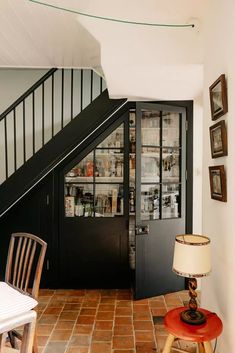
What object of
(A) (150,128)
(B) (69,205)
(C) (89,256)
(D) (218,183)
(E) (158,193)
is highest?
(A) (150,128)

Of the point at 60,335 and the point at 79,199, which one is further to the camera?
the point at 79,199

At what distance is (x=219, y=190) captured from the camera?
1938mm

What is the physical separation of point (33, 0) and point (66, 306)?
2991mm

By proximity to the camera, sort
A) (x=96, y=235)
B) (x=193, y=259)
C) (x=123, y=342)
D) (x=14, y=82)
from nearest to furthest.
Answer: (x=193, y=259), (x=123, y=342), (x=96, y=235), (x=14, y=82)

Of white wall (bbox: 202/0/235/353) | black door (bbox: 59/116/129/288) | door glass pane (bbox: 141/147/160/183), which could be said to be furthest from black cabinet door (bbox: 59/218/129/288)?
white wall (bbox: 202/0/235/353)

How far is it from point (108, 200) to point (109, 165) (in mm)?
459

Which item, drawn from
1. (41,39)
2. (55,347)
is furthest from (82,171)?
(55,347)

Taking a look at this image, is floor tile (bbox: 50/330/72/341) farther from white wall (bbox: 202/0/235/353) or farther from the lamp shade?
the lamp shade

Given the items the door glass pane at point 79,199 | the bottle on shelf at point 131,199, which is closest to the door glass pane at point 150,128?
the bottle on shelf at point 131,199

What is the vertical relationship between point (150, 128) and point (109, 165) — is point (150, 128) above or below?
above

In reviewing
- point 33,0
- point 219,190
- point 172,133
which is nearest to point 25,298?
point 219,190

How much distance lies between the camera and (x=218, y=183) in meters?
1.95

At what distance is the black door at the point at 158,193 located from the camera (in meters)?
3.44

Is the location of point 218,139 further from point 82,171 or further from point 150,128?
point 82,171
